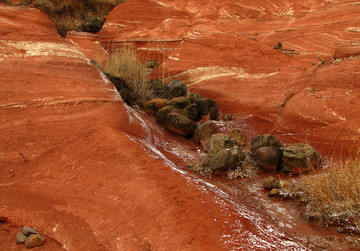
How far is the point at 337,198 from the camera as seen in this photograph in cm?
266

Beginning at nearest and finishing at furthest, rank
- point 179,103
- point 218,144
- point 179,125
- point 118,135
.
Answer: point 118,135
point 218,144
point 179,125
point 179,103

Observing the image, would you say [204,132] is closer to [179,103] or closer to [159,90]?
[179,103]

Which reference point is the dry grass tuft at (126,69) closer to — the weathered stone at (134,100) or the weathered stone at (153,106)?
the weathered stone at (134,100)

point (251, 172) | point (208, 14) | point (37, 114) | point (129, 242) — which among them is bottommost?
point (251, 172)

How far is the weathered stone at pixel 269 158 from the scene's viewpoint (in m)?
3.89

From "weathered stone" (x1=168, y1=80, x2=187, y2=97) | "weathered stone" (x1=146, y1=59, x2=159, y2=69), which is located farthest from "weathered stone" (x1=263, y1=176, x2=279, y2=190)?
"weathered stone" (x1=146, y1=59, x2=159, y2=69)

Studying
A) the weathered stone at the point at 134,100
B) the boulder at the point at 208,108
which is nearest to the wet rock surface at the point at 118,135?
the boulder at the point at 208,108

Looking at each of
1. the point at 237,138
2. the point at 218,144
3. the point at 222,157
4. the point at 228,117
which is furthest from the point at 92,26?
the point at 222,157

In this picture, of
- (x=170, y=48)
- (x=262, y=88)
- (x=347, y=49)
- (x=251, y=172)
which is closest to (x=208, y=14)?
(x=170, y=48)

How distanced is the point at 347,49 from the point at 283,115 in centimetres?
144

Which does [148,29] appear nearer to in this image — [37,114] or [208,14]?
[208,14]

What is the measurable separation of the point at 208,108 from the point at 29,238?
13.3 feet

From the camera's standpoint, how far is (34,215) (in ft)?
7.55

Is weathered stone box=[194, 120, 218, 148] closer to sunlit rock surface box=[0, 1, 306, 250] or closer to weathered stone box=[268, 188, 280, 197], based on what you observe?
sunlit rock surface box=[0, 1, 306, 250]
